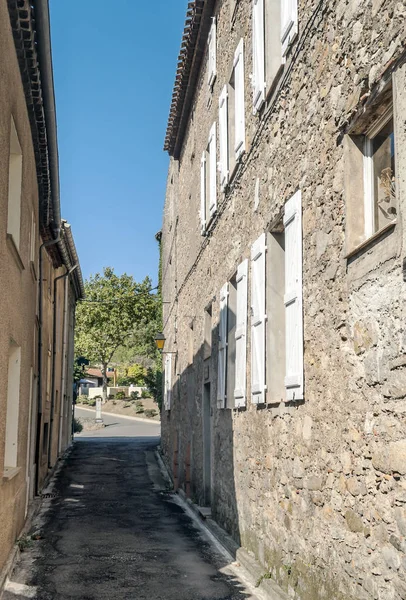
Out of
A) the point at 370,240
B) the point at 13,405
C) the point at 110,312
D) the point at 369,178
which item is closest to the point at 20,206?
the point at 13,405

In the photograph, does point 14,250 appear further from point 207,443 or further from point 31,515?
point 207,443

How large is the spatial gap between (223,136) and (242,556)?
5.42 metres

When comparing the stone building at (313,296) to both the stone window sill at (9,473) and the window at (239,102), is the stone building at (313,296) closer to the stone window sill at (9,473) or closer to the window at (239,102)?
the window at (239,102)

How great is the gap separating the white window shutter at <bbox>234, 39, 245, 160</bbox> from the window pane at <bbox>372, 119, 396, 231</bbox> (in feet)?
13.2

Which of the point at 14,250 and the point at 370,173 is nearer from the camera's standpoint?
the point at 370,173

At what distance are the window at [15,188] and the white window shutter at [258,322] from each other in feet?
8.00

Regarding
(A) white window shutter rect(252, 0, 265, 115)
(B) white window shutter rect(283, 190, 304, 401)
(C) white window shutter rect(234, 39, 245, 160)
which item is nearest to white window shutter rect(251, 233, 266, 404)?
(B) white window shutter rect(283, 190, 304, 401)

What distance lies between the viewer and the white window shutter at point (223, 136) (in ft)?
32.7

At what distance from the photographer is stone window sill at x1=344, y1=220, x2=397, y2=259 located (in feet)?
13.9

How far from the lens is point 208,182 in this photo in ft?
40.1

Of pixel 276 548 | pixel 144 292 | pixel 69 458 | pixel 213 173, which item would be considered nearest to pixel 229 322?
pixel 213 173

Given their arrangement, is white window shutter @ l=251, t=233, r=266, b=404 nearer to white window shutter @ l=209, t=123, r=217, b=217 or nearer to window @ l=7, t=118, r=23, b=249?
Result: window @ l=7, t=118, r=23, b=249

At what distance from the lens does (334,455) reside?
5.06 metres

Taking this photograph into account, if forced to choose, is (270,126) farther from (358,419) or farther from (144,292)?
(144,292)
